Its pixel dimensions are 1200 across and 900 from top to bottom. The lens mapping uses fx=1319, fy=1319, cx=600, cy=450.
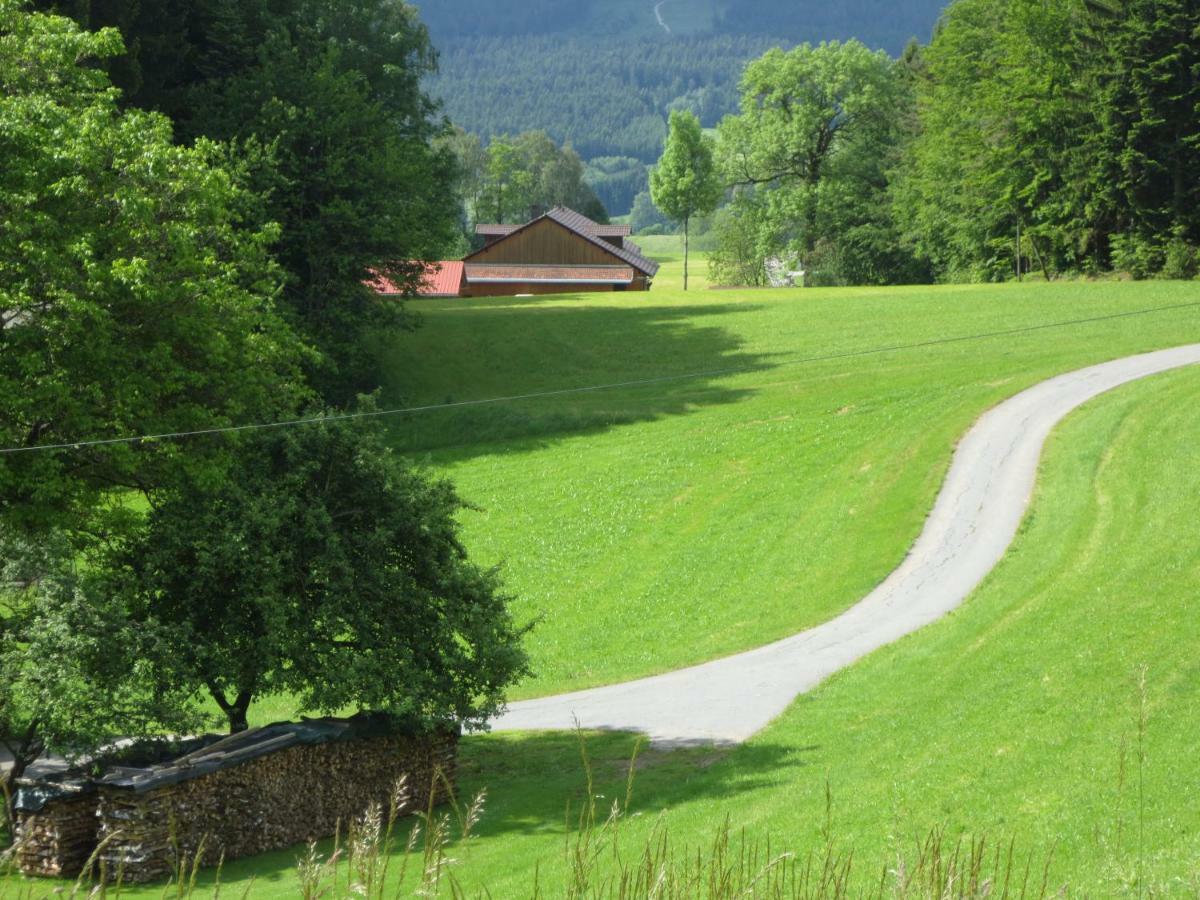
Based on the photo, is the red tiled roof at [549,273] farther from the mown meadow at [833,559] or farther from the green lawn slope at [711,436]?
the green lawn slope at [711,436]

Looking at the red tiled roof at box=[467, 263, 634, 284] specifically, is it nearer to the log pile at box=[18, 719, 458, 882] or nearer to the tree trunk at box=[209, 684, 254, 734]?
the tree trunk at box=[209, 684, 254, 734]

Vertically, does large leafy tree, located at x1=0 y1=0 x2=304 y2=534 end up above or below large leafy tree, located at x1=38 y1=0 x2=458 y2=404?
below

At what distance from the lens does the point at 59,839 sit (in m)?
18.0

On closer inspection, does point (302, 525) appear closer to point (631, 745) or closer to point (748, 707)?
point (631, 745)

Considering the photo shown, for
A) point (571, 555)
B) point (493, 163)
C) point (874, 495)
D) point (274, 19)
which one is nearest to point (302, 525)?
point (571, 555)

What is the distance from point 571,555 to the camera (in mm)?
37812

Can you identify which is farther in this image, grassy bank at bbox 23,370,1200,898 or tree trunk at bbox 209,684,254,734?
tree trunk at bbox 209,684,254,734

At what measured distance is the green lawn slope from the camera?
3403 cm

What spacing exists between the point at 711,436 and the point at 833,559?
426 inches

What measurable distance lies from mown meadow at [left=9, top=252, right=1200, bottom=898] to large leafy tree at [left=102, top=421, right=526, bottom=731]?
2.41m

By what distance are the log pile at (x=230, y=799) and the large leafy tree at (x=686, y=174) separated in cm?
8905

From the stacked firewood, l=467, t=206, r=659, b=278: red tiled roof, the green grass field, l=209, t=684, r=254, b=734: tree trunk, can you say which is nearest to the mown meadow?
the green grass field

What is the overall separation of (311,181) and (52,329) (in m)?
26.6

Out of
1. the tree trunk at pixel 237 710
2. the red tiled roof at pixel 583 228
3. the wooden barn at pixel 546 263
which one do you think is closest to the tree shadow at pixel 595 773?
the tree trunk at pixel 237 710
